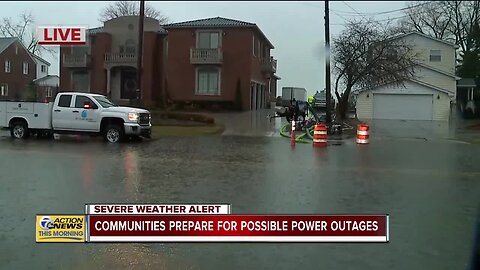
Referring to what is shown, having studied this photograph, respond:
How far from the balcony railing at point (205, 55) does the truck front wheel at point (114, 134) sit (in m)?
5.88

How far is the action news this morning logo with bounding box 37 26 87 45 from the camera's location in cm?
687

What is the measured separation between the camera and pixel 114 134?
1823 cm

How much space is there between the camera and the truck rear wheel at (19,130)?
62.1 ft

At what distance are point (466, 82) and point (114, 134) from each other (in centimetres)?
3097

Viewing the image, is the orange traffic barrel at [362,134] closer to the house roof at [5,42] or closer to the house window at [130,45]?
the house window at [130,45]

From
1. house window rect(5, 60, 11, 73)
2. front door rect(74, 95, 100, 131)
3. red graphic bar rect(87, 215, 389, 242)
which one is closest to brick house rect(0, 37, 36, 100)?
house window rect(5, 60, 11, 73)

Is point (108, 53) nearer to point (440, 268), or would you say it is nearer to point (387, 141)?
point (440, 268)

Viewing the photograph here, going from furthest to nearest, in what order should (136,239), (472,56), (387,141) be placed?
(472,56), (387,141), (136,239)

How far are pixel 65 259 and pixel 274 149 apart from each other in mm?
A: 12164

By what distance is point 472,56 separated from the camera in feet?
116

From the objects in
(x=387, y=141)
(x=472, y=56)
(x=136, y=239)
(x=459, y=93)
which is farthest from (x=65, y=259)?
(x=459, y=93)

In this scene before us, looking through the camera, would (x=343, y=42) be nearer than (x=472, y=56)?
Yes

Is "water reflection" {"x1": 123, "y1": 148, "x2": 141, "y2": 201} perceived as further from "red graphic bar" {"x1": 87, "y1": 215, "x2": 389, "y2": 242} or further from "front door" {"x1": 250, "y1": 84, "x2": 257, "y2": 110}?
"red graphic bar" {"x1": 87, "y1": 215, "x2": 389, "y2": 242}

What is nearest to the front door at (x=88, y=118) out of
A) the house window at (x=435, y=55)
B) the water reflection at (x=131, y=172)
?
the water reflection at (x=131, y=172)
